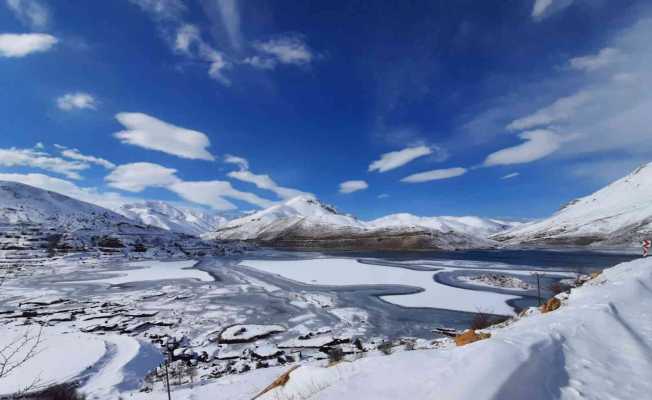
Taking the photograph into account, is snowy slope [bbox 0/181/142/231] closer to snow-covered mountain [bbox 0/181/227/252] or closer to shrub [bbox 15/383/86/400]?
snow-covered mountain [bbox 0/181/227/252]

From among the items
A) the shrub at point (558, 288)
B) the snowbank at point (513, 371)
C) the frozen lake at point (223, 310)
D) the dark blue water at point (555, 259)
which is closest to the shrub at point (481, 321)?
the frozen lake at point (223, 310)

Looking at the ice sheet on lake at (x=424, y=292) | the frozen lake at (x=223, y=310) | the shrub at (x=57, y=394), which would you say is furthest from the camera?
the ice sheet on lake at (x=424, y=292)

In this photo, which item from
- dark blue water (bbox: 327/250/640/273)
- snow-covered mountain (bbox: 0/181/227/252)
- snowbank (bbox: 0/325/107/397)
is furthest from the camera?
snow-covered mountain (bbox: 0/181/227/252)

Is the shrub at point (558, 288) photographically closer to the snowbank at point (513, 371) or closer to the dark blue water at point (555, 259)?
the dark blue water at point (555, 259)

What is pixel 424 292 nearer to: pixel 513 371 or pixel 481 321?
pixel 481 321

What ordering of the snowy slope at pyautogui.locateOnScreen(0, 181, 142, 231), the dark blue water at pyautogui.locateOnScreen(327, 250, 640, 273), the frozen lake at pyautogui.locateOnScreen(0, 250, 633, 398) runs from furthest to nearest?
the snowy slope at pyautogui.locateOnScreen(0, 181, 142, 231)
the dark blue water at pyautogui.locateOnScreen(327, 250, 640, 273)
the frozen lake at pyautogui.locateOnScreen(0, 250, 633, 398)

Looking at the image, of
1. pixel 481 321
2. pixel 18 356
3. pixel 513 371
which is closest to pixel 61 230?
pixel 18 356

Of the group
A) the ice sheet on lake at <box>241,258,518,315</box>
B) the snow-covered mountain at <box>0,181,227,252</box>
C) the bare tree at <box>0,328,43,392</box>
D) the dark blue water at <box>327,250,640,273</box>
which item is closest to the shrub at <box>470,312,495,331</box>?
the ice sheet on lake at <box>241,258,518,315</box>

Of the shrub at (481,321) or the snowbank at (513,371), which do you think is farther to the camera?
the shrub at (481,321)
